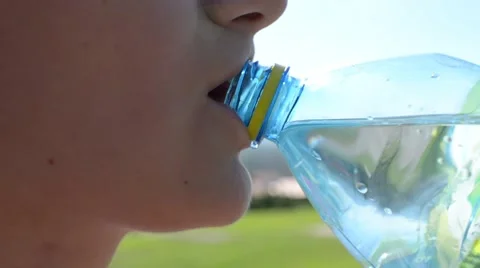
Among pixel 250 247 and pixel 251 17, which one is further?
pixel 250 247

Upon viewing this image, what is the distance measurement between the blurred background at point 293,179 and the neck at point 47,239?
0.21 metres

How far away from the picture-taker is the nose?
0.45 meters

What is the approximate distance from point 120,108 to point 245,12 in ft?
0.36

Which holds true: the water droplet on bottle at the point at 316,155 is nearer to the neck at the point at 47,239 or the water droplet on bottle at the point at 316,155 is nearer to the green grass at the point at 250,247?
the neck at the point at 47,239

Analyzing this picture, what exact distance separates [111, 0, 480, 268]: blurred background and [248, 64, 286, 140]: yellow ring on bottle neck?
0.03 meters

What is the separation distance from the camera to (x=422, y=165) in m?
0.55

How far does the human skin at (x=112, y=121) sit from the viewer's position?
41cm

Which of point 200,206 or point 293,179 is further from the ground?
point 200,206

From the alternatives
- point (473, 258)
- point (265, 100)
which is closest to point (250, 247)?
point (473, 258)

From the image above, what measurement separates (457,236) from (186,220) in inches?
9.7

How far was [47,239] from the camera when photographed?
17.6 inches

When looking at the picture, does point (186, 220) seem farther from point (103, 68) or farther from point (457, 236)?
point (457, 236)

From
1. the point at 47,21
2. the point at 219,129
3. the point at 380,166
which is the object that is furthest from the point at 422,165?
the point at 47,21

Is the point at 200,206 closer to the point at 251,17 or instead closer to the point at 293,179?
the point at 251,17
